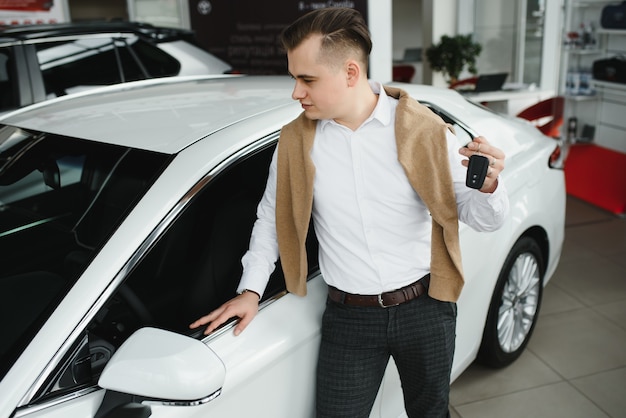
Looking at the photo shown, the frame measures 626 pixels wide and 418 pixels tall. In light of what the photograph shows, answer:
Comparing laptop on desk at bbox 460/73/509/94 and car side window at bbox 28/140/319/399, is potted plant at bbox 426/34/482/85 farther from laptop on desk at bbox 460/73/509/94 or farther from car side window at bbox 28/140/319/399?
car side window at bbox 28/140/319/399

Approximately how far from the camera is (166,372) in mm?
1186

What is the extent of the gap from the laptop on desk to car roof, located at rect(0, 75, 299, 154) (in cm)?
438

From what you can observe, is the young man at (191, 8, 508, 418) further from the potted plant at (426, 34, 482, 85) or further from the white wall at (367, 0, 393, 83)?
the potted plant at (426, 34, 482, 85)

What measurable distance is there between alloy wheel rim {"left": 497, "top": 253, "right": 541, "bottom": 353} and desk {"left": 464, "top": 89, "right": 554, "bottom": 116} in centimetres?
389

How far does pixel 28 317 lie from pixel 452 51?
653 centimetres

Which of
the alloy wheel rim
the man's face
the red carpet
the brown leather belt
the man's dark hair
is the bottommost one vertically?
the red carpet

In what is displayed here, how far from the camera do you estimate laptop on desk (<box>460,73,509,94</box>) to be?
642cm

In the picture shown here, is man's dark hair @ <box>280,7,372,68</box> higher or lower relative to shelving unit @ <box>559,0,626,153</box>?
higher

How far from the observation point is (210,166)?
60.8 inches

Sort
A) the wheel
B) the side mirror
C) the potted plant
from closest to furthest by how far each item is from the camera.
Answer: the side mirror
the wheel
the potted plant

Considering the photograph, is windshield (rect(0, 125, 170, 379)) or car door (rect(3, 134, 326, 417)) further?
windshield (rect(0, 125, 170, 379))

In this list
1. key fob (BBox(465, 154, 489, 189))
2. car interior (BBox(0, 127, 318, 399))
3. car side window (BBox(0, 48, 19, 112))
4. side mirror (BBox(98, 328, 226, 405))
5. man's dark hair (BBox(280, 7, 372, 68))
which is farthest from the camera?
car side window (BBox(0, 48, 19, 112))

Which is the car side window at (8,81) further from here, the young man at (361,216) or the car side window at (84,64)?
the young man at (361,216)

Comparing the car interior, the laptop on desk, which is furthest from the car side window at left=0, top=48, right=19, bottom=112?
the laptop on desk
